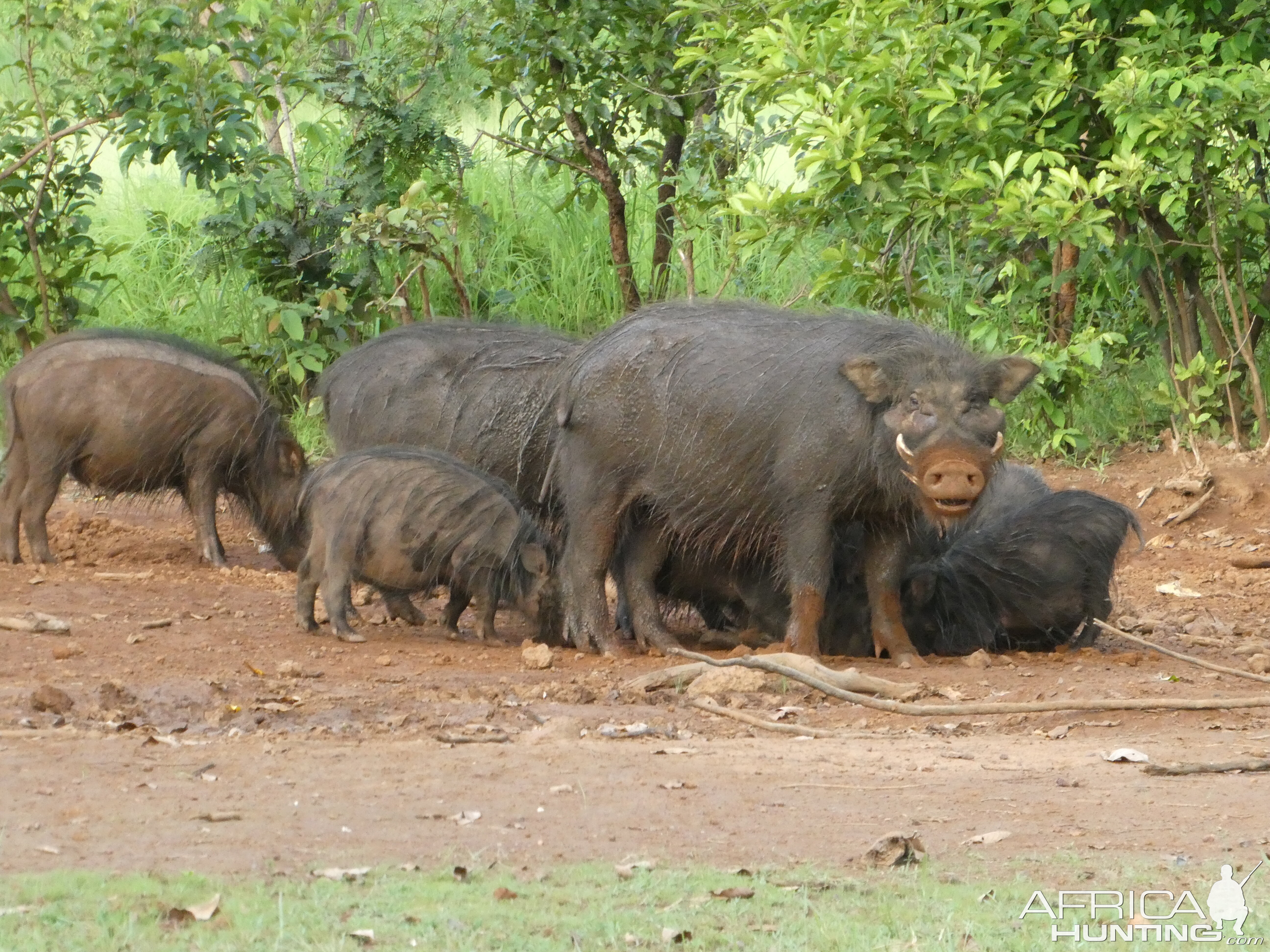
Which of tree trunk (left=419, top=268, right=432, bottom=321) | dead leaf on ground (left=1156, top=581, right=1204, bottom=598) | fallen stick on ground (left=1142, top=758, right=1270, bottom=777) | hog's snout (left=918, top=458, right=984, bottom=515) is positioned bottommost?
dead leaf on ground (left=1156, top=581, right=1204, bottom=598)

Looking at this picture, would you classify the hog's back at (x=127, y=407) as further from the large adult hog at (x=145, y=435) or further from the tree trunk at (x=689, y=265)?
the tree trunk at (x=689, y=265)

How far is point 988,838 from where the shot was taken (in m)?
4.09

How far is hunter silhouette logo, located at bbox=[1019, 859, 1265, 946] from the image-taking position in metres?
3.35

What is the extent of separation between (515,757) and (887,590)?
267 cm

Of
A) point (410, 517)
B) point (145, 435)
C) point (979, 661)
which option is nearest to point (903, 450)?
point (979, 661)

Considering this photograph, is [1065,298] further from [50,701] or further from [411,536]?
[50,701]

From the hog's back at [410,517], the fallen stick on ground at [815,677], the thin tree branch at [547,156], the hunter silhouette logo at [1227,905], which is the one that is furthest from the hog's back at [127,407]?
the hunter silhouette logo at [1227,905]

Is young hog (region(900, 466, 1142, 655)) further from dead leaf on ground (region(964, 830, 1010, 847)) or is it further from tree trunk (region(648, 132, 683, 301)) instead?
tree trunk (region(648, 132, 683, 301))

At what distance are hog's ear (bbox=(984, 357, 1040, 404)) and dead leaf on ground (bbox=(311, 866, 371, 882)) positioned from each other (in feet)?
12.6

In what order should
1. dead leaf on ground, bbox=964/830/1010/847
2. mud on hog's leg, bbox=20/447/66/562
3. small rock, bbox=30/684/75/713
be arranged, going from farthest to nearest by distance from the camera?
mud on hog's leg, bbox=20/447/66/562 → small rock, bbox=30/684/75/713 → dead leaf on ground, bbox=964/830/1010/847

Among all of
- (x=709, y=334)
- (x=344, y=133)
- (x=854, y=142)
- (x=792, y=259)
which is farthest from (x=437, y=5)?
(x=709, y=334)

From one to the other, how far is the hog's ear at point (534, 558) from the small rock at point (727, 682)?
1.52m

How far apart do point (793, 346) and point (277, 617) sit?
250 centimetres

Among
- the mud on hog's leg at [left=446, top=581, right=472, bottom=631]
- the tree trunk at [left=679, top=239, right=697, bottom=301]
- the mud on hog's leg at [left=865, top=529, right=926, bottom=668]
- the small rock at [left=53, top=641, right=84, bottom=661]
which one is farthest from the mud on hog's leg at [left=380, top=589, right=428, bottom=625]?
the tree trunk at [left=679, top=239, right=697, bottom=301]
